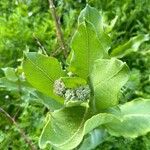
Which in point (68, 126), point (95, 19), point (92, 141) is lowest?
point (92, 141)

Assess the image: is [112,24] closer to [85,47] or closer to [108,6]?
[108,6]

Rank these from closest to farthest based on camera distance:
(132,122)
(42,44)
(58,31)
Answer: (132,122), (58,31), (42,44)

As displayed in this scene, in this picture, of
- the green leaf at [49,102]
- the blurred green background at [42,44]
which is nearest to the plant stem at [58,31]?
the blurred green background at [42,44]

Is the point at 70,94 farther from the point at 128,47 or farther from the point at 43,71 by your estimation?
the point at 128,47

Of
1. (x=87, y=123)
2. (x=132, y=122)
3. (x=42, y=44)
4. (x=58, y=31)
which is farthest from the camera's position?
(x=42, y=44)

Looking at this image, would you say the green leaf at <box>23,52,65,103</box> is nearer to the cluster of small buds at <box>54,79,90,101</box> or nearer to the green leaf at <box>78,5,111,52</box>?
the cluster of small buds at <box>54,79,90,101</box>

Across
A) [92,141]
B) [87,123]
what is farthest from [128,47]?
[87,123]
